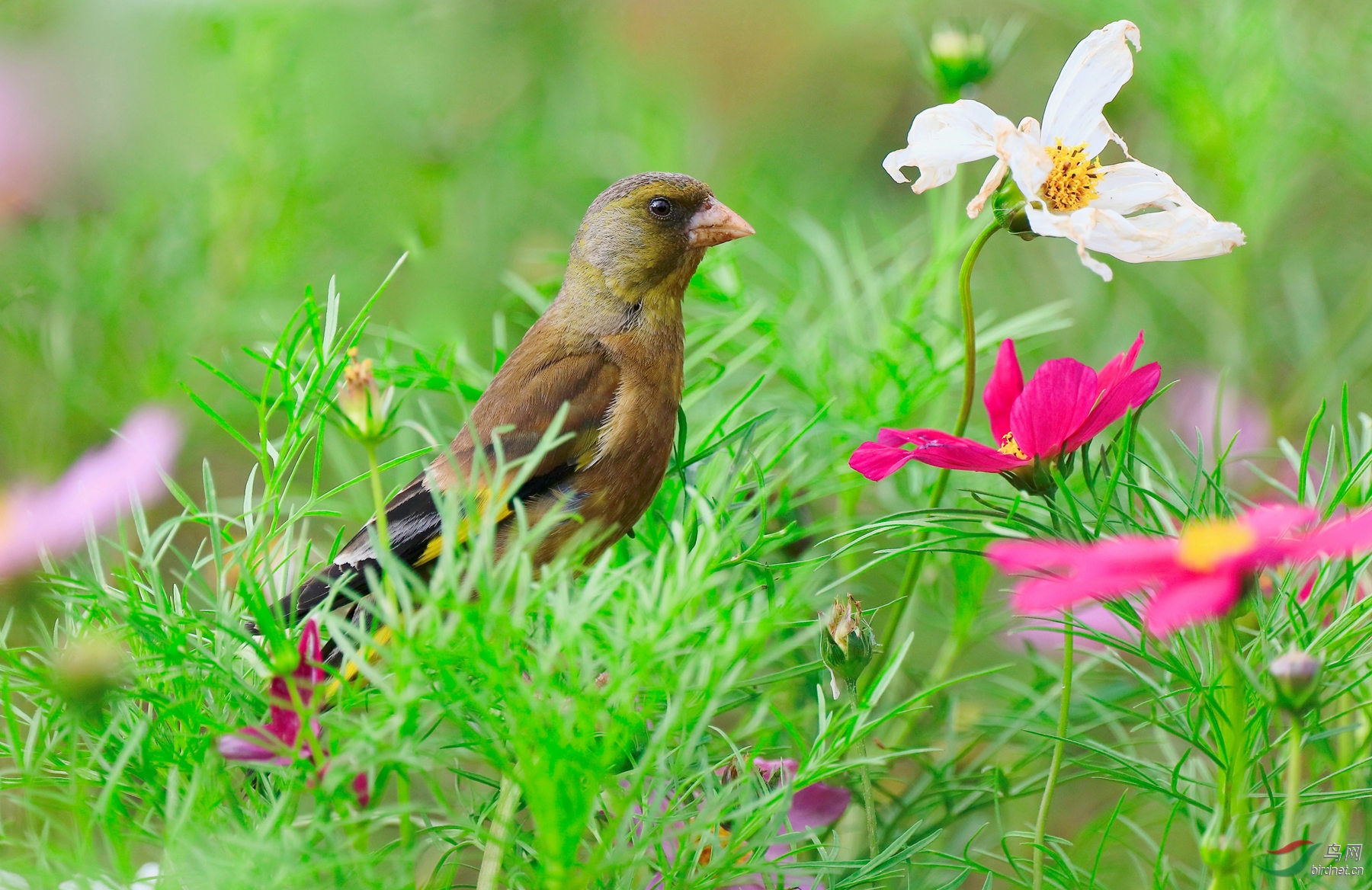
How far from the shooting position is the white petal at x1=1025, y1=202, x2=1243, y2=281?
59 cm

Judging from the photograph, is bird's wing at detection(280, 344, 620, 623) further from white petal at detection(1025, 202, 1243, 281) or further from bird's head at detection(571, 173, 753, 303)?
white petal at detection(1025, 202, 1243, 281)

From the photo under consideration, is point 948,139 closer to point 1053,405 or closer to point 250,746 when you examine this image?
A: point 1053,405

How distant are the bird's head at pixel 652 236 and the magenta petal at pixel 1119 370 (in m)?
0.56

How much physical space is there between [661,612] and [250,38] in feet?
3.96

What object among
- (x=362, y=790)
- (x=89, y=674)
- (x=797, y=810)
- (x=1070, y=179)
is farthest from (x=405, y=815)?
(x=1070, y=179)

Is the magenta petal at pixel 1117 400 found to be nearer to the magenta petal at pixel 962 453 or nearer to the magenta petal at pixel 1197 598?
the magenta petal at pixel 962 453

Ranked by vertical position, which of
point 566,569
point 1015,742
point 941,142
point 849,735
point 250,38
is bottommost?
point 1015,742

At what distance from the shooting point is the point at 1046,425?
0.59m

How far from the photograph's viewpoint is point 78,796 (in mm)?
477

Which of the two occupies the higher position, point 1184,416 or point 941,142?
point 941,142

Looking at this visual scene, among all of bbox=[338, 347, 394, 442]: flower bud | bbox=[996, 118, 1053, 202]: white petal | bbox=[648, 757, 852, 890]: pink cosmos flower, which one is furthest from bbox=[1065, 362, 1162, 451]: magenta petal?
bbox=[338, 347, 394, 442]: flower bud

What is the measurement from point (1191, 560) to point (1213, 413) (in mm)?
980

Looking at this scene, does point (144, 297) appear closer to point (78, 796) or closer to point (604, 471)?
point (604, 471)

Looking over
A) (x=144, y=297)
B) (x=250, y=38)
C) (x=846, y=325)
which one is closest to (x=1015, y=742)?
(x=846, y=325)
